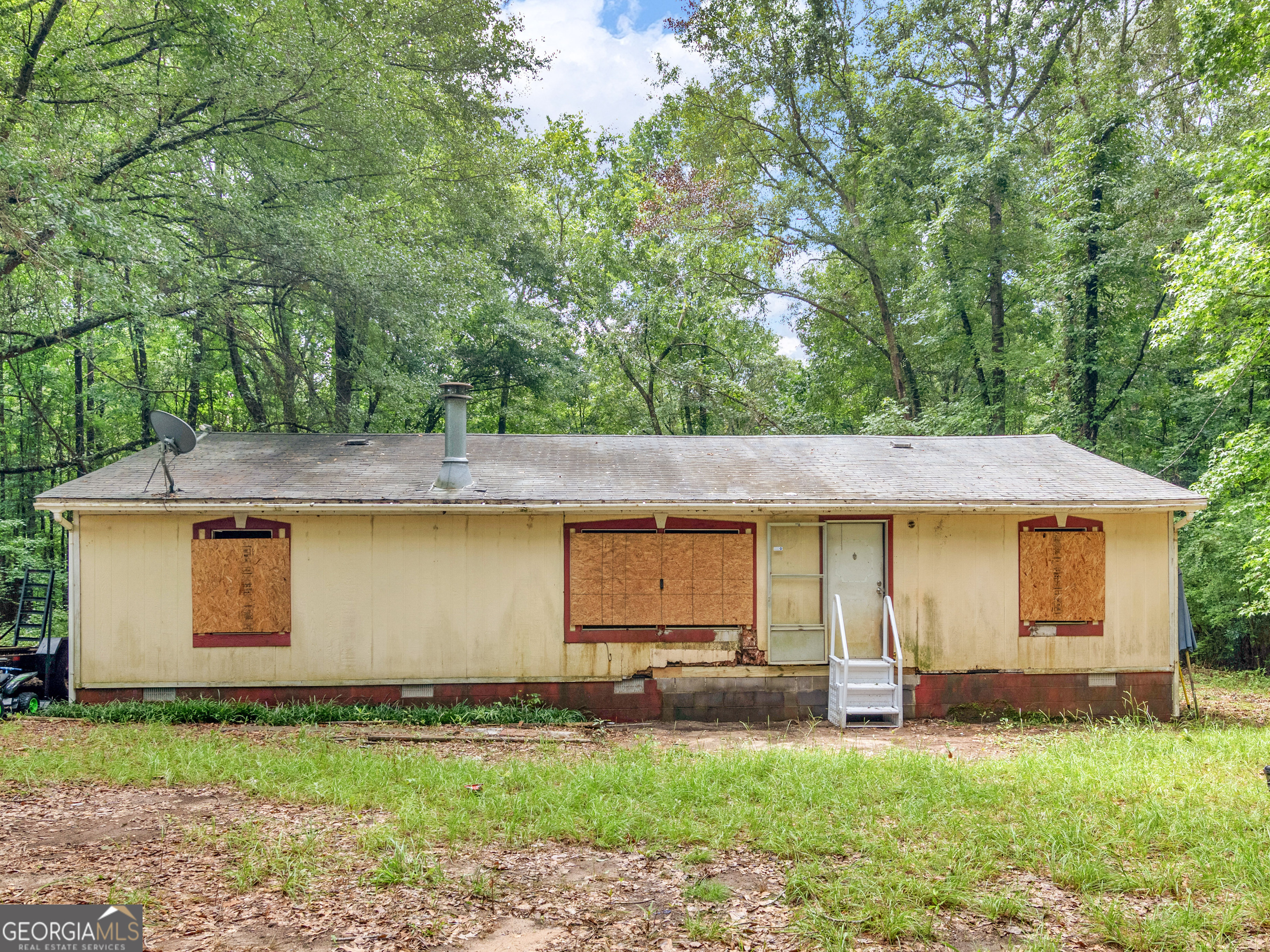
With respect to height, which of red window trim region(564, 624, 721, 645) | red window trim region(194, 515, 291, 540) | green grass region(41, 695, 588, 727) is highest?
red window trim region(194, 515, 291, 540)

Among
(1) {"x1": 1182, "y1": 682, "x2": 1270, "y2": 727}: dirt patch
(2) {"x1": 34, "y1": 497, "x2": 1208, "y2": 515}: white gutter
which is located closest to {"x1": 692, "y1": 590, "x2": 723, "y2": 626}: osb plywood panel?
(2) {"x1": 34, "y1": 497, "x2": 1208, "y2": 515}: white gutter

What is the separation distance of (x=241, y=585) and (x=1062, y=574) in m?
10.3

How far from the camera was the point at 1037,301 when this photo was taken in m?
16.9

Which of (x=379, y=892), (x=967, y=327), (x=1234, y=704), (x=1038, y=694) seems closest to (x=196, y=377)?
(x=379, y=892)

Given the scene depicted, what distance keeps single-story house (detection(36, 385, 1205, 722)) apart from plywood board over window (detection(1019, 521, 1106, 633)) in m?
0.03

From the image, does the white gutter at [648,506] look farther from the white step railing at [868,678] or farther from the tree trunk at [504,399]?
the tree trunk at [504,399]

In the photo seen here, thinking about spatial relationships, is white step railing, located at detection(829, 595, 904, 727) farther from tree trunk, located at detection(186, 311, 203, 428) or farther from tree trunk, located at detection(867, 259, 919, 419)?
tree trunk, located at detection(186, 311, 203, 428)

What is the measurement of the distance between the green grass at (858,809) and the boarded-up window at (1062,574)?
193 cm

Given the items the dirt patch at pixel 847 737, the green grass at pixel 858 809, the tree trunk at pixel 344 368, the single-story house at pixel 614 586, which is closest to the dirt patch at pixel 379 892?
the green grass at pixel 858 809

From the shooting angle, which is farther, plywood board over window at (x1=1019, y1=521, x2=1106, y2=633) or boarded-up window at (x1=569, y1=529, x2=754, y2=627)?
plywood board over window at (x1=1019, y1=521, x2=1106, y2=633)

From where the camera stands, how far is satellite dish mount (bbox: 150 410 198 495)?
8.15 metres

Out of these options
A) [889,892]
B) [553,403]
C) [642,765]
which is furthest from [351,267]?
[889,892]

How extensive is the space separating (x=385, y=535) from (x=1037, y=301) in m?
16.6

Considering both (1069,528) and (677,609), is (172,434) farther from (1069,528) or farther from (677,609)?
(1069,528)
